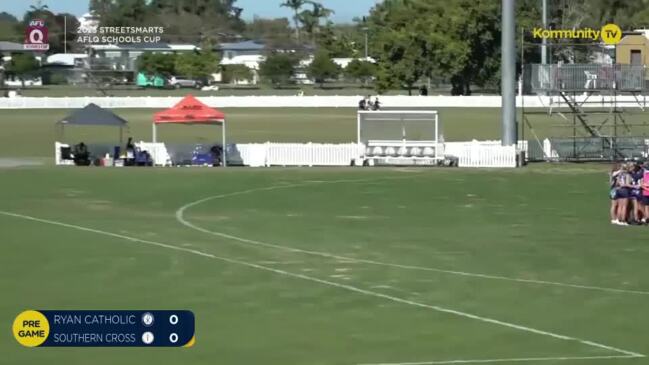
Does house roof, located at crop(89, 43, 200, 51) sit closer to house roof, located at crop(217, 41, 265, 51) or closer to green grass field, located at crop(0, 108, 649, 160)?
house roof, located at crop(217, 41, 265, 51)

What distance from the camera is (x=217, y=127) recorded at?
72000 mm

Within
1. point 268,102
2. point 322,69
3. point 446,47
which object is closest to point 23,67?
point 322,69

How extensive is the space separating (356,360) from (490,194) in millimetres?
21373

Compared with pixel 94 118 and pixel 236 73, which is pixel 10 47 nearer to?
pixel 236 73

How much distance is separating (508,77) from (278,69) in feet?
323

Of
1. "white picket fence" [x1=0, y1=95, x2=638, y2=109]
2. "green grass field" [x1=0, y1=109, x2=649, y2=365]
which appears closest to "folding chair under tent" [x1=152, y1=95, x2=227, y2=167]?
"green grass field" [x1=0, y1=109, x2=649, y2=365]

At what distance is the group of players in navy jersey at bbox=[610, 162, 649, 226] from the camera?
1122 inches

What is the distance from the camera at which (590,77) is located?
50.1 metres

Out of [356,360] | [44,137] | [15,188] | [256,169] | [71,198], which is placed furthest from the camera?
[44,137]

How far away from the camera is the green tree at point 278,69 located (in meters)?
146

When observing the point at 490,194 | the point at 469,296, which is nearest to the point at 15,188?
the point at 490,194

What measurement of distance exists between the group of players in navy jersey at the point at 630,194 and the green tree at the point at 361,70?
107 metres

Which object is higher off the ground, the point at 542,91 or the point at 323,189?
the point at 542,91

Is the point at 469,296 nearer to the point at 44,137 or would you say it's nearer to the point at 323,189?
the point at 323,189
